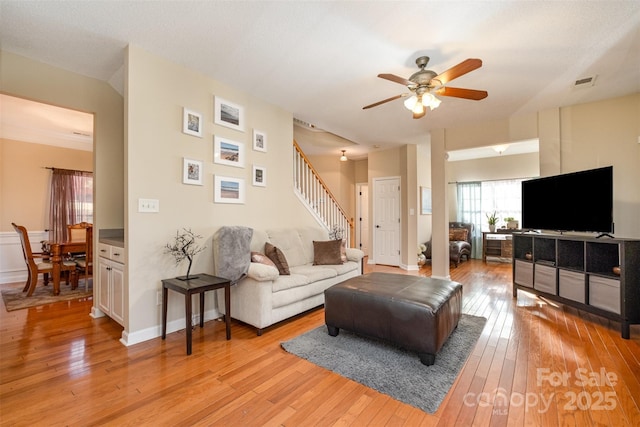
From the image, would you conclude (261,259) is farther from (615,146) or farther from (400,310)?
(615,146)

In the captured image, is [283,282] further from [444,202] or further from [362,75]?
[444,202]

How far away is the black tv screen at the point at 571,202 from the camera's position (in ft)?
9.64

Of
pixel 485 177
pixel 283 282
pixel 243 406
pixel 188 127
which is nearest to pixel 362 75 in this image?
pixel 188 127

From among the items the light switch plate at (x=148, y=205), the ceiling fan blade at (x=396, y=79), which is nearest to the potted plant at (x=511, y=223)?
the ceiling fan blade at (x=396, y=79)

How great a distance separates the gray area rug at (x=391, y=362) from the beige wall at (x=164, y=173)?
1400mm

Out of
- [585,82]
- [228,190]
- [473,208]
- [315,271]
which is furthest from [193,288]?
[473,208]

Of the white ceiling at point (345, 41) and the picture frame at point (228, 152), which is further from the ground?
the white ceiling at point (345, 41)

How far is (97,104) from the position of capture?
3.21 metres

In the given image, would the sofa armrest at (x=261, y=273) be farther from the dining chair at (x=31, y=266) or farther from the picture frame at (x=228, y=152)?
the dining chair at (x=31, y=266)

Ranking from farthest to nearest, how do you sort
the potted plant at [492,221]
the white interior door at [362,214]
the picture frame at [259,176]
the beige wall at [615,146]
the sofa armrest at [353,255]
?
the white interior door at [362,214] → the potted plant at [492,221] → the sofa armrest at [353,255] → the picture frame at [259,176] → the beige wall at [615,146]

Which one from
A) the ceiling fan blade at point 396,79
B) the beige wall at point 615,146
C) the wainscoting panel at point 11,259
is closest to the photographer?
the ceiling fan blade at point 396,79

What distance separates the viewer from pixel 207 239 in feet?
10.3

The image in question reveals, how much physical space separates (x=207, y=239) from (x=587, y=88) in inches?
190

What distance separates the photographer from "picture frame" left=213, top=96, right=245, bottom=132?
10.6ft
